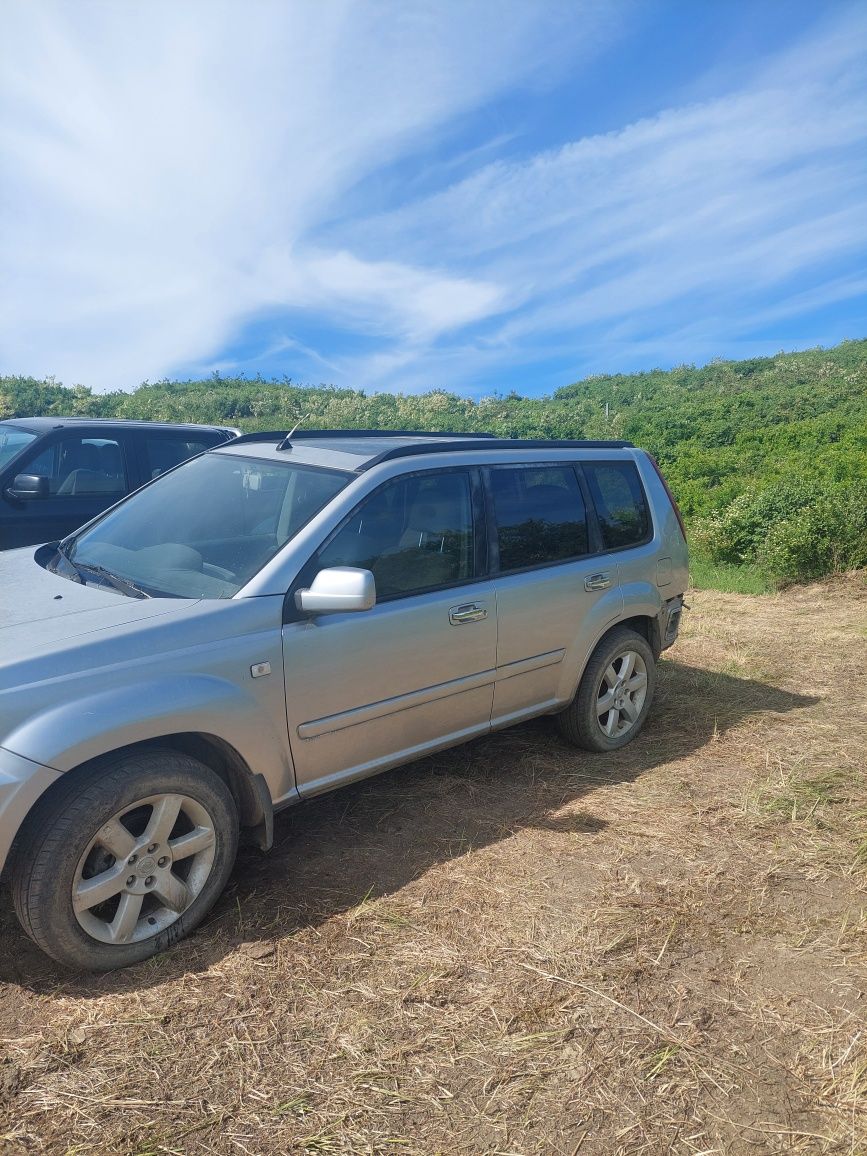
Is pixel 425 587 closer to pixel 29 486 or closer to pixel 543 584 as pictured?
pixel 543 584

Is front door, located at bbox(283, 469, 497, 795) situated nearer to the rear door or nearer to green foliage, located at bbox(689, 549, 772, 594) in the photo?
the rear door

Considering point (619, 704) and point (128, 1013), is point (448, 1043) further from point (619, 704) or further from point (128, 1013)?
point (619, 704)

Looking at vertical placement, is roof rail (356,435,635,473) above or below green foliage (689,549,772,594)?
above

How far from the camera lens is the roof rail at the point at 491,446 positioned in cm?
380

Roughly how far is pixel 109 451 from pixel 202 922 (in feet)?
16.6

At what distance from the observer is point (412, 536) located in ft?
12.4

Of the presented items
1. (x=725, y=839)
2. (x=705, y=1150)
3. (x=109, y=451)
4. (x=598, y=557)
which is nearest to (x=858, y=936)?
(x=725, y=839)

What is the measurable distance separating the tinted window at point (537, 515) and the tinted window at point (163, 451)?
3.87m

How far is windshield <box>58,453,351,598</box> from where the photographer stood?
341 centimetres

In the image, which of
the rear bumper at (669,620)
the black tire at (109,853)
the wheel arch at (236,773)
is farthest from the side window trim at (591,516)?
the black tire at (109,853)

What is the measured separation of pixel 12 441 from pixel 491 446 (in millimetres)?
4668

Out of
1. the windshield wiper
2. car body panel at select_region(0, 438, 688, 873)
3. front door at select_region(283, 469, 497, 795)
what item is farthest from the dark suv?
front door at select_region(283, 469, 497, 795)

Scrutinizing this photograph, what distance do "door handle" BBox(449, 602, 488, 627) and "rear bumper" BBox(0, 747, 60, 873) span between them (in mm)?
1788

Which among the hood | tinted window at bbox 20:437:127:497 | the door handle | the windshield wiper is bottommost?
the door handle
